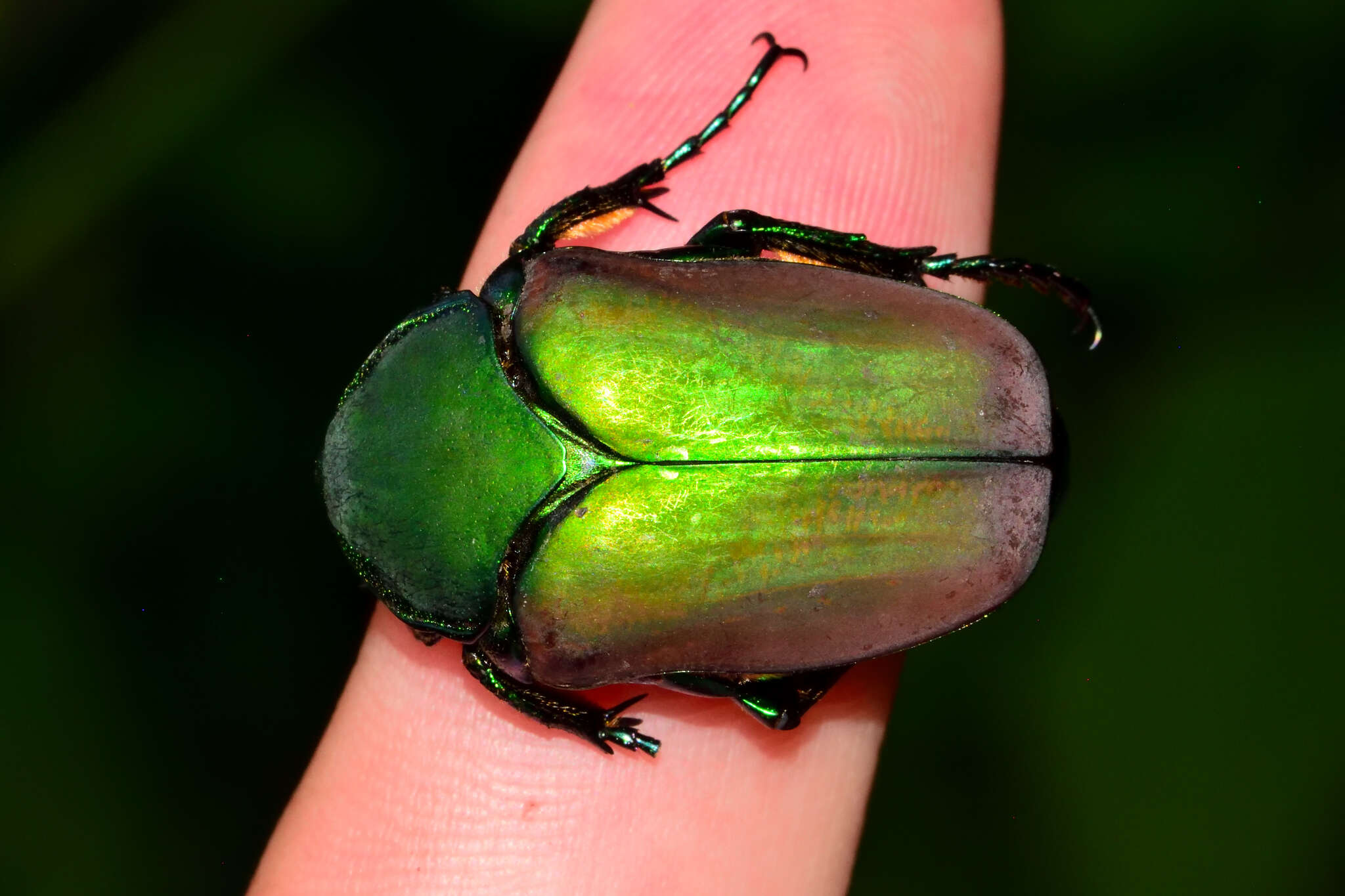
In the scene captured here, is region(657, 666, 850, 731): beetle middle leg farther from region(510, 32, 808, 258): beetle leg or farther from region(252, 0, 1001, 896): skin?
region(510, 32, 808, 258): beetle leg

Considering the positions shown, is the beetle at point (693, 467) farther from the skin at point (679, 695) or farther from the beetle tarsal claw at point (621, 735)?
the skin at point (679, 695)

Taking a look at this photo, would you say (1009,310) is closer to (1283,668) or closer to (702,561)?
(1283,668)

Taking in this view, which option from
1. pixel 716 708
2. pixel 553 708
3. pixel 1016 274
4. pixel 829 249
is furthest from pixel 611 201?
pixel 716 708

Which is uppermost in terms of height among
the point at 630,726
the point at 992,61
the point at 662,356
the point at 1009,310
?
the point at 992,61

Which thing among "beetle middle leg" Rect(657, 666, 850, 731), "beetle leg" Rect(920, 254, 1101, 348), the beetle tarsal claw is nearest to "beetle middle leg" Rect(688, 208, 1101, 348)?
"beetle leg" Rect(920, 254, 1101, 348)

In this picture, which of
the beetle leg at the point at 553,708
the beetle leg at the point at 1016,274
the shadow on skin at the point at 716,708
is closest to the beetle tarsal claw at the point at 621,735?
the beetle leg at the point at 553,708

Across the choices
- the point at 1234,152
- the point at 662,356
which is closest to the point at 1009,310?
the point at 1234,152
